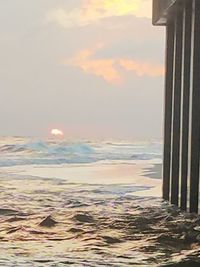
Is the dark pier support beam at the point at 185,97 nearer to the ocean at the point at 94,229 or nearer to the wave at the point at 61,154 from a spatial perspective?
the ocean at the point at 94,229

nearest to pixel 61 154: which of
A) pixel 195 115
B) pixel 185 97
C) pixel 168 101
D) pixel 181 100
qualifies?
pixel 168 101

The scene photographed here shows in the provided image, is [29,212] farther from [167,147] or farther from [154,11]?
[154,11]

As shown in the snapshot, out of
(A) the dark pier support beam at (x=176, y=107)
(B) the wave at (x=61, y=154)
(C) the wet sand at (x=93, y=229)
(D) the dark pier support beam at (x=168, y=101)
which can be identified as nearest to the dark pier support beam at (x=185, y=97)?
(C) the wet sand at (x=93, y=229)

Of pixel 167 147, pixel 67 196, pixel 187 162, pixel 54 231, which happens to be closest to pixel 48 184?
pixel 67 196

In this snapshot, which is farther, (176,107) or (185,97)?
(176,107)

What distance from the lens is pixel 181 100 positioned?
10.6m

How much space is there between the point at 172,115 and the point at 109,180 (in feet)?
23.2

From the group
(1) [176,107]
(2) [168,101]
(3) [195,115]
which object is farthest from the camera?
(2) [168,101]

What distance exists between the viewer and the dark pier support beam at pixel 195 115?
937 centimetres

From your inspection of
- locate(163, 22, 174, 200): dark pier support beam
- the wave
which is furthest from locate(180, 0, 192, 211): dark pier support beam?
the wave

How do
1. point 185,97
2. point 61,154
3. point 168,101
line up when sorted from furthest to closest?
1. point 61,154
2. point 168,101
3. point 185,97

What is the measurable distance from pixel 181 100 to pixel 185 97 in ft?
1.49

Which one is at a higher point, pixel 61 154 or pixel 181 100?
pixel 181 100

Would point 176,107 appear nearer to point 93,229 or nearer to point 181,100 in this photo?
point 181,100
